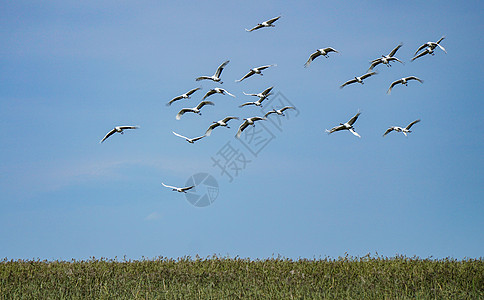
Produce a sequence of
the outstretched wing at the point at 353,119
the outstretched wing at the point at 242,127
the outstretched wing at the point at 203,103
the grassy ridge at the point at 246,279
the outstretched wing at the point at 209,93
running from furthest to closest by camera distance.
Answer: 1. the outstretched wing at the point at 203,103
2. the outstretched wing at the point at 209,93
3. the outstretched wing at the point at 242,127
4. the outstretched wing at the point at 353,119
5. the grassy ridge at the point at 246,279

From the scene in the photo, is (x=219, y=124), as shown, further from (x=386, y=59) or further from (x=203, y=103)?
(x=386, y=59)

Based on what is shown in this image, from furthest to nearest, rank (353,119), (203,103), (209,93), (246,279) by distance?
(203,103) < (209,93) < (353,119) < (246,279)

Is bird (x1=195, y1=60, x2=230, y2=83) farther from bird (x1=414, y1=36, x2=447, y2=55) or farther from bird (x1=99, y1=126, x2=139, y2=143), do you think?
bird (x1=414, y1=36, x2=447, y2=55)

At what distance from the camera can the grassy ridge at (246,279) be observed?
379 inches

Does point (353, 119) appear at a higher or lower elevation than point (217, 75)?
lower

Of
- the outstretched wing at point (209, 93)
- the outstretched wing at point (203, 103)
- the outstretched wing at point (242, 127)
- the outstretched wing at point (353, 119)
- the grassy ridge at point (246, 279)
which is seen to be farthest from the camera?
the outstretched wing at point (203, 103)

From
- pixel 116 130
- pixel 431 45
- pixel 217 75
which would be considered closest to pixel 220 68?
pixel 217 75

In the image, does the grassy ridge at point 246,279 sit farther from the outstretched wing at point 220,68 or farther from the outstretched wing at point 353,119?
the outstretched wing at point 220,68

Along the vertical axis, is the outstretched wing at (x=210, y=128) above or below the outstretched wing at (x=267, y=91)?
below

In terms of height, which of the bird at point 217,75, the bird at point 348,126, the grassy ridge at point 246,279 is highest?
the bird at point 217,75

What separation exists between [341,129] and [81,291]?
329 inches

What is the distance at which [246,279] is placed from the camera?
35.3 feet

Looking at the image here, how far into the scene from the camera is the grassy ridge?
962cm

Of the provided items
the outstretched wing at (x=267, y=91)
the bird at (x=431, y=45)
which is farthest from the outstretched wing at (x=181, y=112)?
the bird at (x=431, y=45)
